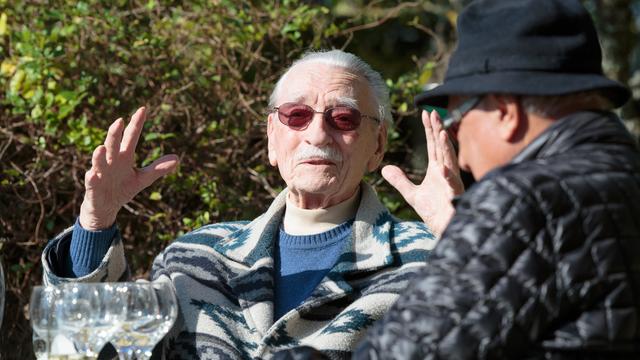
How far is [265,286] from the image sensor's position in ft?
11.0

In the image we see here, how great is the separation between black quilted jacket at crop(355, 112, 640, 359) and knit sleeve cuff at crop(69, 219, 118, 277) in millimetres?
1435

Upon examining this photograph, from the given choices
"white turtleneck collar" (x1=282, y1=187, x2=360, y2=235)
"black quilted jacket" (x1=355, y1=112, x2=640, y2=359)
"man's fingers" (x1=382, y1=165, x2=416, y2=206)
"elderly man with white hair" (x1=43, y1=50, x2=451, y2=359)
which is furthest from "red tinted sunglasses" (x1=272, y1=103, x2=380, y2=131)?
"black quilted jacket" (x1=355, y1=112, x2=640, y2=359)

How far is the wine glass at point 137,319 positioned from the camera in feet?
7.23

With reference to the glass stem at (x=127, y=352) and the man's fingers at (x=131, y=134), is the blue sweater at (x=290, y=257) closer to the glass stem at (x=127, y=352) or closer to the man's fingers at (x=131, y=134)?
the man's fingers at (x=131, y=134)

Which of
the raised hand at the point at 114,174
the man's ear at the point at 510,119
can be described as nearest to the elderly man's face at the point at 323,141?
the raised hand at the point at 114,174

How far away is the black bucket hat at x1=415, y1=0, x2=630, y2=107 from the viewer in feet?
6.59

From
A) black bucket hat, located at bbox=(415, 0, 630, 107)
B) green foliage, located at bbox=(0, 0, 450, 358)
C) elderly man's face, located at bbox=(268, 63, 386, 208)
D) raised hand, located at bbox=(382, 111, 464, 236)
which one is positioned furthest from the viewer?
green foliage, located at bbox=(0, 0, 450, 358)

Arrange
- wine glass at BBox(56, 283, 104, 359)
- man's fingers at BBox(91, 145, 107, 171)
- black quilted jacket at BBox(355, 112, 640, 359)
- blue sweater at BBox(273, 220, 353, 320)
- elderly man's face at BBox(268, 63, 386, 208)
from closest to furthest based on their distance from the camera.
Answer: black quilted jacket at BBox(355, 112, 640, 359) → wine glass at BBox(56, 283, 104, 359) → man's fingers at BBox(91, 145, 107, 171) → blue sweater at BBox(273, 220, 353, 320) → elderly man's face at BBox(268, 63, 386, 208)

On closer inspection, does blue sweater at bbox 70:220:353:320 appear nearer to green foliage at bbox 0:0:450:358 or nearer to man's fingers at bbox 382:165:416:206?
man's fingers at bbox 382:165:416:206

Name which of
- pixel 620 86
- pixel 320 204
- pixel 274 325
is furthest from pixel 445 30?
pixel 620 86

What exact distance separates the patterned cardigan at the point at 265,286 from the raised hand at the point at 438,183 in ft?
1.10

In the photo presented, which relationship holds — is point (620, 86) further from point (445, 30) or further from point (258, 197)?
point (445, 30)

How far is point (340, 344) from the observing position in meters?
3.07

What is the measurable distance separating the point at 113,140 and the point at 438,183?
915 mm
